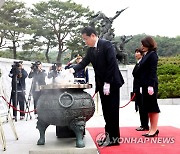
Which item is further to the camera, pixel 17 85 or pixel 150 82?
pixel 17 85

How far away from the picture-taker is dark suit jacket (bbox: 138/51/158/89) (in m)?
4.51

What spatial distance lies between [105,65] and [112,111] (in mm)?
590

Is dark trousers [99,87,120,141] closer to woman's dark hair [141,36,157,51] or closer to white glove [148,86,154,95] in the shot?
white glove [148,86,154,95]

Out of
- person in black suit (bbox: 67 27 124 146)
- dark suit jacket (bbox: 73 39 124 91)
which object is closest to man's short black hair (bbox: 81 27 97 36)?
person in black suit (bbox: 67 27 124 146)

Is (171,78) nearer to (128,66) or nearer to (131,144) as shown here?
(128,66)

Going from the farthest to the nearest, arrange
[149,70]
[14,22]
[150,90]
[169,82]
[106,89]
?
1. [14,22]
2. [169,82]
3. [149,70]
4. [150,90]
5. [106,89]

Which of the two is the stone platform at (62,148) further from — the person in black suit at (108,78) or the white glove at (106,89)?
the white glove at (106,89)

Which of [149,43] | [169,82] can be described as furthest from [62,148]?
[169,82]

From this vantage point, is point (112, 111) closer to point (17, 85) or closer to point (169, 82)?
point (17, 85)

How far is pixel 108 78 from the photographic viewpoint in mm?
3779

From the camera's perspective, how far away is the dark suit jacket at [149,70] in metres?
4.51

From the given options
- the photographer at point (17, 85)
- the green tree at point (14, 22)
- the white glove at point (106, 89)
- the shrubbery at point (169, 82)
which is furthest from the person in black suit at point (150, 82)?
the green tree at point (14, 22)

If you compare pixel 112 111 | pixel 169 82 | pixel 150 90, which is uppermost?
pixel 150 90

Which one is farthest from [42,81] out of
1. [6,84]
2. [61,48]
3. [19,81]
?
[61,48]
